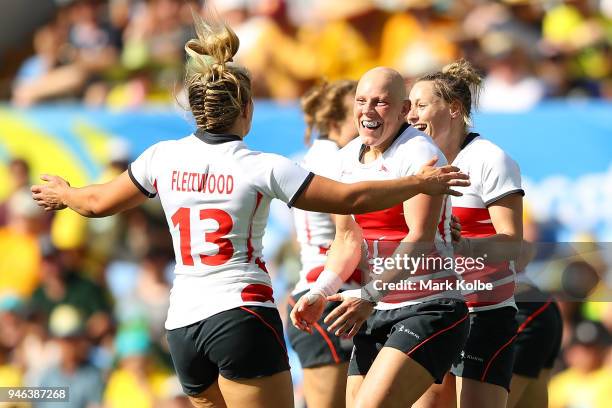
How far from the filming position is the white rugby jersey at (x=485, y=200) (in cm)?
503

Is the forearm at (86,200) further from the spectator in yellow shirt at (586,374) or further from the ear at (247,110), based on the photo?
the spectator in yellow shirt at (586,374)

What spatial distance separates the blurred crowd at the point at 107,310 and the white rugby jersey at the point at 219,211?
11.6 ft

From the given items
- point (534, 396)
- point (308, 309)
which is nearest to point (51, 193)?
point (308, 309)

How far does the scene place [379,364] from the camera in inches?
176

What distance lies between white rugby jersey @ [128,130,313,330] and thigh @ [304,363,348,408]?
1.35 meters

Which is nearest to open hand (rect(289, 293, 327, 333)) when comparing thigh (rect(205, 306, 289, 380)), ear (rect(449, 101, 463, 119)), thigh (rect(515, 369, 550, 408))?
thigh (rect(205, 306, 289, 380))

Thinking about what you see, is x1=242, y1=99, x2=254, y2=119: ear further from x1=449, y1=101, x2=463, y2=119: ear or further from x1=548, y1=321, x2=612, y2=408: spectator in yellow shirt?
x1=548, y1=321, x2=612, y2=408: spectator in yellow shirt

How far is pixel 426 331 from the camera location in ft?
14.8

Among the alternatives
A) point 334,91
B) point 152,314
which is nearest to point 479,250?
point 334,91

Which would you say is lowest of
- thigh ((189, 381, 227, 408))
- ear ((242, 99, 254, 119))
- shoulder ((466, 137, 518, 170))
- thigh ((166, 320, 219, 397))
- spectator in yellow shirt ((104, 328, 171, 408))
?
spectator in yellow shirt ((104, 328, 171, 408))

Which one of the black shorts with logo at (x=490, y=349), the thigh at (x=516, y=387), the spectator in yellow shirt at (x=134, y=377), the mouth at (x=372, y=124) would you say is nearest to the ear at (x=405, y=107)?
the mouth at (x=372, y=124)

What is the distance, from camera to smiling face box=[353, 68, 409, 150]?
471 cm

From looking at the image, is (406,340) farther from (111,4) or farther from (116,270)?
(111,4)

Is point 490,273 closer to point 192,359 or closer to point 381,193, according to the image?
point 381,193
